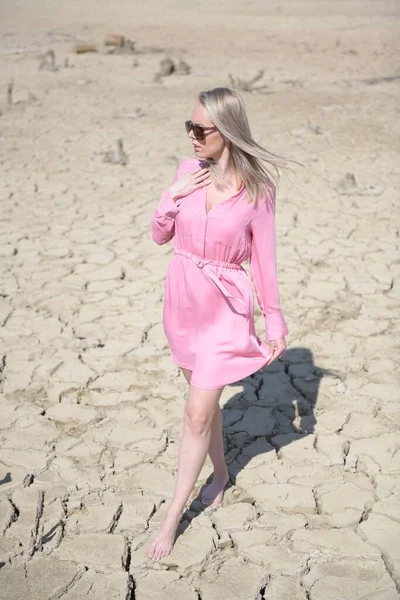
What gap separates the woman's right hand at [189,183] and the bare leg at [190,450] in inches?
24.5

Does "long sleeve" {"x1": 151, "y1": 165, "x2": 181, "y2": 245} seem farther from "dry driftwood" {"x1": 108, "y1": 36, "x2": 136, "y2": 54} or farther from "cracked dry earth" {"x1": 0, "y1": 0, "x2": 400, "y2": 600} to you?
"dry driftwood" {"x1": 108, "y1": 36, "x2": 136, "y2": 54}

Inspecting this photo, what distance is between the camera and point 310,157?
7.17m

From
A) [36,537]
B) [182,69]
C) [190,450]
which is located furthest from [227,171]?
[182,69]

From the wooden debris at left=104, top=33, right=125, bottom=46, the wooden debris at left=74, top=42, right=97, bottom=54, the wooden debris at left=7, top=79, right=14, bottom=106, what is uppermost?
the wooden debris at left=104, top=33, right=125, bottom=46

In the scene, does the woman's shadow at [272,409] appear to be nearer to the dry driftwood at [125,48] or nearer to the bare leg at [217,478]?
the bare leg at [217,478]

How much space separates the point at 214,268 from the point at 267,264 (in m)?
0.17

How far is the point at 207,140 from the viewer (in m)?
2.36

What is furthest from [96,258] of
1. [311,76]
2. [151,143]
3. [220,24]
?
[220,24]

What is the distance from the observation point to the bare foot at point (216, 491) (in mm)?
2875

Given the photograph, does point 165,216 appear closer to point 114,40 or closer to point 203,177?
point 203,177

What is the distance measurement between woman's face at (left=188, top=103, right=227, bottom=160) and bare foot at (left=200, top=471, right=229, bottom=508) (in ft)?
4.00

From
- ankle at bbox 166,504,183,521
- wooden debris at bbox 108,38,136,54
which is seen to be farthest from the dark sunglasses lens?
wooden debris at bbox 108,38,136,54

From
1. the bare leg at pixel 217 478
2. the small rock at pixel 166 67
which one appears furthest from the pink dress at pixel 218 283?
the small rock at pixel 166 67

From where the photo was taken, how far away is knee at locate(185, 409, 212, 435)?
2.44 m
